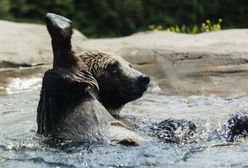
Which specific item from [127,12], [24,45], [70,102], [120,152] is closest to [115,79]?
[70,102]

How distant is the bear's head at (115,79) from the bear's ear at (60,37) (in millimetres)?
477

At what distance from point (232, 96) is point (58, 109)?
10.8 feet

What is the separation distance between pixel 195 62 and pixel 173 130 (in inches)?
143

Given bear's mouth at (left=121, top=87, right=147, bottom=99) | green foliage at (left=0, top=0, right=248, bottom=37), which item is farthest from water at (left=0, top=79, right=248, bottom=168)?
green foliage at (left=0, top=0, right=248, bottom=37)

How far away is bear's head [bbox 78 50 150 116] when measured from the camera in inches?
247

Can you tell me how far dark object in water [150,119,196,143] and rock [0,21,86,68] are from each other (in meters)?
4.11

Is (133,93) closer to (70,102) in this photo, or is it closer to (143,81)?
(143,81)

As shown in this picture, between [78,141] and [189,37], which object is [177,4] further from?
[78,141]

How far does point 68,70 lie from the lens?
5.76 m

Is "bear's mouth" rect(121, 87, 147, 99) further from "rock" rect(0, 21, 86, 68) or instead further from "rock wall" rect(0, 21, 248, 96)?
"rock" rect(0, 21, 86, 68)

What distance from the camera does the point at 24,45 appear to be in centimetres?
1053

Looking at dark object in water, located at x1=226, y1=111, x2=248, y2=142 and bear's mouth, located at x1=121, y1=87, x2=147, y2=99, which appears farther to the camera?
bear's mouth, located at x1=121, y1=87, x2=147, y2=99

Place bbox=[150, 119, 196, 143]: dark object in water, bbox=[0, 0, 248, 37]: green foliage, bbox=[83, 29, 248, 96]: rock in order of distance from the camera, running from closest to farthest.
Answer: bbox=[150, 119, 196, 143]: dark object in water
bbox=[83, 29, 248, 96]: rock
bbox=[0, 0, 248, 37]: green foliage

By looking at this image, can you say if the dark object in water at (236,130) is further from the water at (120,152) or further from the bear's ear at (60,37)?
the bear's ear at (60,37)
